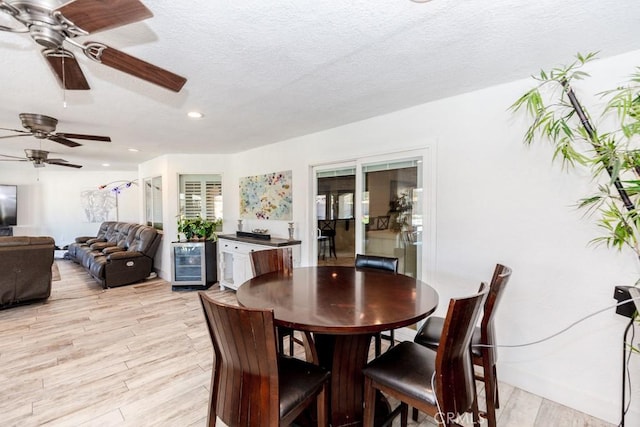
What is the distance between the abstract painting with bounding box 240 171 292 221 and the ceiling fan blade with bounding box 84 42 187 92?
8.68 feet

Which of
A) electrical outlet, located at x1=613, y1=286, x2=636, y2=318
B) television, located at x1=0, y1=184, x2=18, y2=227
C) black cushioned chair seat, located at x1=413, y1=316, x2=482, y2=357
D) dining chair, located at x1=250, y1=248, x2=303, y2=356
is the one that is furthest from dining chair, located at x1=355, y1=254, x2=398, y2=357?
television, located at x1=0, y1=184, x2=18, y2=227

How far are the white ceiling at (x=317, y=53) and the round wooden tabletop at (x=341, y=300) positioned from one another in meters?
1.49

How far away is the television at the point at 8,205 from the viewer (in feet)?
21.5

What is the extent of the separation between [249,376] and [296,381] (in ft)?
0.85

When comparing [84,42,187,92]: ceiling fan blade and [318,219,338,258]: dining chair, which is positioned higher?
[84,42,187,92]: ceiling fan blade

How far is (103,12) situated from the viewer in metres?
1.08

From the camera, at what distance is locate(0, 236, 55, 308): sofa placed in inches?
146

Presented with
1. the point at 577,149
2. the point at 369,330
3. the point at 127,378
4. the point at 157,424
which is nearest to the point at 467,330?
the point at 369,330

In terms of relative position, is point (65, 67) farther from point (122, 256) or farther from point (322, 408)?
point (122, 256)

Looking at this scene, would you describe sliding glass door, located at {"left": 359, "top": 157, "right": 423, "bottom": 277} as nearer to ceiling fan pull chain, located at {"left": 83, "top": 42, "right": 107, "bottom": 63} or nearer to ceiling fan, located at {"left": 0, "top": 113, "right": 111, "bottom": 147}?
ceiling fan pull chain, located at {"left": 83, "top": 42, "right": 107, "bottom": 63}

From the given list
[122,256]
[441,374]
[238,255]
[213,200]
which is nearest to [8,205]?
[122,256]

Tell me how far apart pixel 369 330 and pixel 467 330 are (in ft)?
1.49

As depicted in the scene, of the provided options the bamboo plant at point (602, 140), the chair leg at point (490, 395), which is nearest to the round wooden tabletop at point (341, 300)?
the chair leg at point (490, 395)

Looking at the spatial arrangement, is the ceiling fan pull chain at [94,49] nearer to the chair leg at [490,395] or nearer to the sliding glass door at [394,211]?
the sliding glass door at [394,211]
